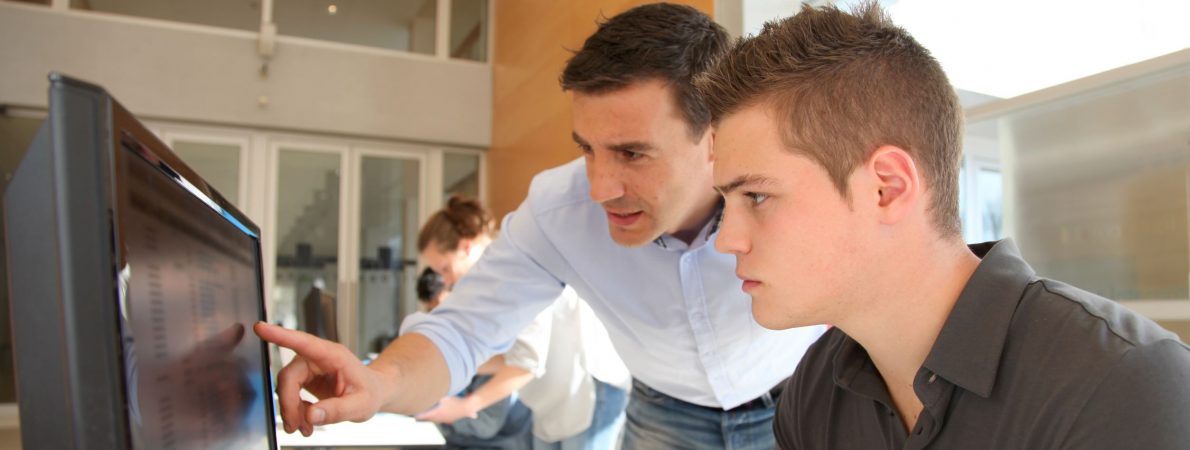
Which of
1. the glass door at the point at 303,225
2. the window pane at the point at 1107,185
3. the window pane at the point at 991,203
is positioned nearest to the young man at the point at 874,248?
the window pane at the point at 1107,185

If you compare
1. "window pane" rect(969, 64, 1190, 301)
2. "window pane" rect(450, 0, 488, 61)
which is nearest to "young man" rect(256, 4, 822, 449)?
"window pane" rect(969, 64, 1190, 301)

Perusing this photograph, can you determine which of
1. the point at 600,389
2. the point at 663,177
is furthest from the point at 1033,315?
the point at 600,389

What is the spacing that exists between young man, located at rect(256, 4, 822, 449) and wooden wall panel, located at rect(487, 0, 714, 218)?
9.56 feet

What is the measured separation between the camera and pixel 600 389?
2.76 m

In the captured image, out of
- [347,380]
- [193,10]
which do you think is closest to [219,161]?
[193,10]

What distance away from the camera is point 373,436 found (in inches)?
91.7

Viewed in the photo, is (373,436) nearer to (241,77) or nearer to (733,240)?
(733,240)

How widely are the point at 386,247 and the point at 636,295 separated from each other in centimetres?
504

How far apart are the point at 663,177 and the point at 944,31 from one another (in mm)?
1167

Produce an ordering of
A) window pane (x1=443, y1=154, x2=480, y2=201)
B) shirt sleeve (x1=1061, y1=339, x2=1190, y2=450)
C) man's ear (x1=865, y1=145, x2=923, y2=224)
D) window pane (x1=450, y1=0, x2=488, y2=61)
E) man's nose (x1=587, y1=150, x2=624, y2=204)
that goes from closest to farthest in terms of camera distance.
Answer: shirt sleeve (x1=1061, y1=339, x2=1190, y2=450)
man's ear (x1=865, y1=145, x2=923, y2=224)
man's nose (x1=587, y1=150, x2=624, y2=204)
window pane (x1=443, y1=154, x2=480, y2=201)
window pane (x1=450, y1=0, x2=488, y2=61)

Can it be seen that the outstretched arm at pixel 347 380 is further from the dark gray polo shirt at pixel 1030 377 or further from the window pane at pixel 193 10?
the window pane at pixel 193 10

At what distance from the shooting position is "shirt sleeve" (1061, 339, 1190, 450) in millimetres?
703

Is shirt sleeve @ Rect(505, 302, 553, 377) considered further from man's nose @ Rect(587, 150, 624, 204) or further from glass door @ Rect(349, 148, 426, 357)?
glass door @ Rect(349, 148, 426, 357)

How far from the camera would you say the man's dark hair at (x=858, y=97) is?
1.01m
